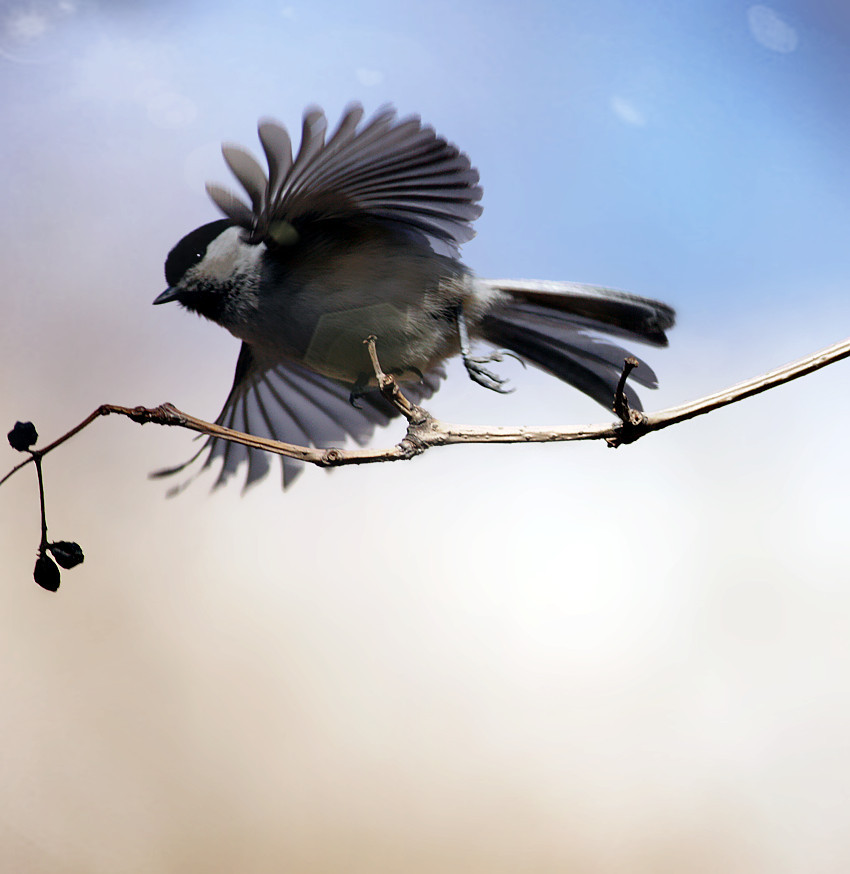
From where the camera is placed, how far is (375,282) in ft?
2.03

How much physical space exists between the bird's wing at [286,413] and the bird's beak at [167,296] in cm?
8

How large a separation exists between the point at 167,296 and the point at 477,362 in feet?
0.98

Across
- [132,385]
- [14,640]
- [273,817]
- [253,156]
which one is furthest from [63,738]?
[253,156]

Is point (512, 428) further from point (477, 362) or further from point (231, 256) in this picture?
point (231, 256)

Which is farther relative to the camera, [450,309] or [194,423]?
[450,309]

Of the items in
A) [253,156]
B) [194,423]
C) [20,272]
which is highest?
[253,156]

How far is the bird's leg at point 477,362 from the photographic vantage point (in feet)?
2.06

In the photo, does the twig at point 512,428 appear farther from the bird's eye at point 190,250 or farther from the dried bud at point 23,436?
the bird's eye at point 190,250

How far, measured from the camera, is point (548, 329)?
63 centimetres

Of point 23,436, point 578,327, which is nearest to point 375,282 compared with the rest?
point 578,327

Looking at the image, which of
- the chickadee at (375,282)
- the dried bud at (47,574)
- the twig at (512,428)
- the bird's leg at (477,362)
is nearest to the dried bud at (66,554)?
the dried bud at (47,574)

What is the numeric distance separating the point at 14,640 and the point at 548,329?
0.61m

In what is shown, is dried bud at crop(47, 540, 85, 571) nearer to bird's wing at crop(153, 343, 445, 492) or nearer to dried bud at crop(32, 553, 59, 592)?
dried bud at crop(32, 553, 59, 592)

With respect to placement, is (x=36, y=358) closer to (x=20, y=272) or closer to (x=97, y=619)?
(x=20, y=272)
